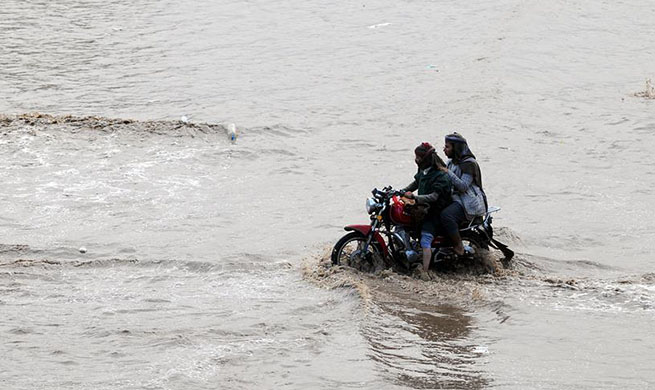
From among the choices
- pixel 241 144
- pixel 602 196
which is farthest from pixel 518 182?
pixel 241 144

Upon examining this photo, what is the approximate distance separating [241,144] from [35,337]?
8.52 meters

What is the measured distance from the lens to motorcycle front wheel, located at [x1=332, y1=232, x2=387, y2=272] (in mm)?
10750

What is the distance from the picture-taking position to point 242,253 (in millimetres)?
11922

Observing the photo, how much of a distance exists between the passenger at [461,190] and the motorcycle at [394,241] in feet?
0.75

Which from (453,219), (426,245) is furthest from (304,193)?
(453,219)

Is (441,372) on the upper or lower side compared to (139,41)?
lower

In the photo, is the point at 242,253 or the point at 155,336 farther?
the point at 242,253

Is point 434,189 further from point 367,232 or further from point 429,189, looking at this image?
point 367,232

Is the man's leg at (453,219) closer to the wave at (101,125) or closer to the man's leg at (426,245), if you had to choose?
the man's leg at (426,245)

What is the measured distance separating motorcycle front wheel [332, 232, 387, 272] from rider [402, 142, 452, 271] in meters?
0.56

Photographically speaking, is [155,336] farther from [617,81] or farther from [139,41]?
[139,41]

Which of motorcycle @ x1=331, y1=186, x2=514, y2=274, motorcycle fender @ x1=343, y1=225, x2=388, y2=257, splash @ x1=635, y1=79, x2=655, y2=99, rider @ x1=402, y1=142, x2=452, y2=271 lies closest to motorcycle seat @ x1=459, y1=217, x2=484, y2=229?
motorcycle @ x1=331, y1=186, x2=514, y2=274

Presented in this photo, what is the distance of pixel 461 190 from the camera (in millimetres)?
10406

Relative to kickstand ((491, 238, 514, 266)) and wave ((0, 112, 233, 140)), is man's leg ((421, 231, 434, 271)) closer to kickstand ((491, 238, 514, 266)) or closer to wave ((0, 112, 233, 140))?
kickstand ((491, 238, 514, 266))
